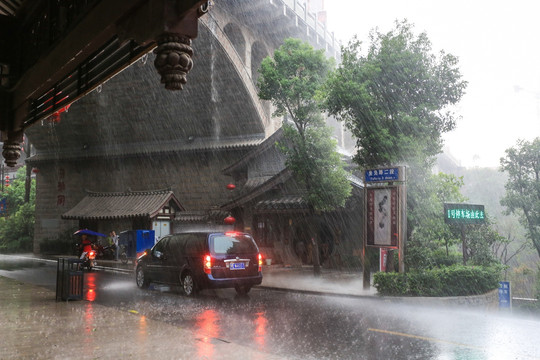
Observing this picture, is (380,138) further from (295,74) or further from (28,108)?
(28,108)

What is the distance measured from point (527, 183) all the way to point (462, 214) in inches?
440

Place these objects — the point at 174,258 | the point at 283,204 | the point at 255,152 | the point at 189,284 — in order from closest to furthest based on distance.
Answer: the point at 189,284 < the point at 174,258 < the point at 283,204 < the point at 255,152

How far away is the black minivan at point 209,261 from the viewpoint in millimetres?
12797

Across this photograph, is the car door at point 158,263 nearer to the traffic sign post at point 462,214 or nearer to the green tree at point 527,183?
the traffic sign post at point 462,214

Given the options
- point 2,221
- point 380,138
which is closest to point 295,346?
point 380,138

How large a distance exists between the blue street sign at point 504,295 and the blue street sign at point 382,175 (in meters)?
7.00

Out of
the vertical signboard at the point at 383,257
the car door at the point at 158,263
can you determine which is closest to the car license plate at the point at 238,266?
the car door at the point at 158,263

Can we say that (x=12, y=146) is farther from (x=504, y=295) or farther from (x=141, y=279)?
(x=504, y=295)

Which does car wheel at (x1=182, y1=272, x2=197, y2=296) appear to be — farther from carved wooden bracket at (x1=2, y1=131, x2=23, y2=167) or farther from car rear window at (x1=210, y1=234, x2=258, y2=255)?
carved wooden bracket at (x1=2, y1=131, x2=23, y2=167)

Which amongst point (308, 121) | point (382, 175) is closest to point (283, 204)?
point (308, 121)

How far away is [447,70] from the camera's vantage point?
1575 cm

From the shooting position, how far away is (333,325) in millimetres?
9328

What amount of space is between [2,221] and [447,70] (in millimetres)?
46615

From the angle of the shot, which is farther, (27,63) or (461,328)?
(461,328)
